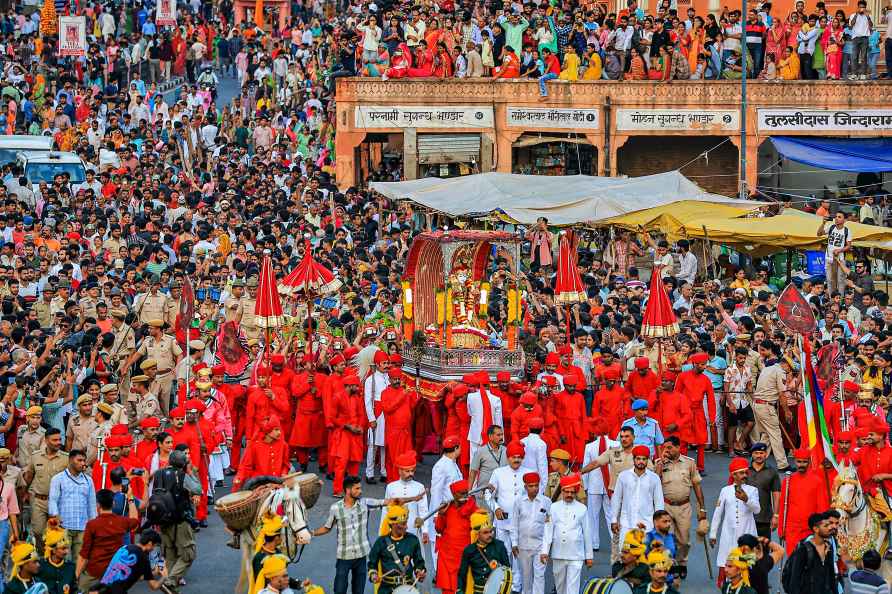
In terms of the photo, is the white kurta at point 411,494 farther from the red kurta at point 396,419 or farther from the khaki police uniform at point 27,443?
the khaki police uniform at point 27,443

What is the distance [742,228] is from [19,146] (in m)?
12.8

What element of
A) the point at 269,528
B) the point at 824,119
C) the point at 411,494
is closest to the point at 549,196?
the point at 824,119

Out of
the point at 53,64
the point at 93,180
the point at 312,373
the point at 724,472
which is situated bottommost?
the point at 724,472

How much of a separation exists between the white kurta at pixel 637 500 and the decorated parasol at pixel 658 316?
3966 mm

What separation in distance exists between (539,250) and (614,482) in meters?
10.9

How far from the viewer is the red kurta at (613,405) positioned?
17.8 meters

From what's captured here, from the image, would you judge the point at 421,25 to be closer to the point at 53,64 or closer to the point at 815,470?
the point at 53,64

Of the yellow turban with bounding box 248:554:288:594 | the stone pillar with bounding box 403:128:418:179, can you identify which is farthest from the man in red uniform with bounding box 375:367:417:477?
the stone pillar with bounding box 403:128:418:179

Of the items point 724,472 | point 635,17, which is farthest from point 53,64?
point 724,472

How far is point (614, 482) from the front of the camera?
635 inches

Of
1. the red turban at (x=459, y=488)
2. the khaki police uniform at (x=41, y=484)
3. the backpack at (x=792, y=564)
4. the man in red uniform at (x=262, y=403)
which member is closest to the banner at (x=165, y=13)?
the man in red uniform at (x=262, y=403)

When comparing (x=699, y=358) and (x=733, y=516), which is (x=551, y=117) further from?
(x=733, y=516)

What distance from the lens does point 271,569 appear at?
11836 mm

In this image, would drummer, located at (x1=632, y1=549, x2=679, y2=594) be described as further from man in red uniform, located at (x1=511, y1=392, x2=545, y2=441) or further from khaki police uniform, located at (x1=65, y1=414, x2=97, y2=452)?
khaki police uniform, located at (x1=65, y1=414, x2=97, y2=452)
